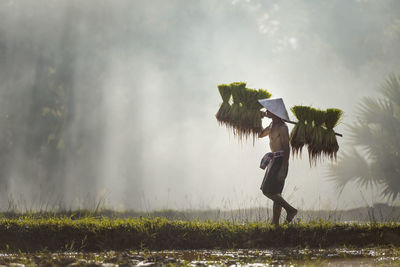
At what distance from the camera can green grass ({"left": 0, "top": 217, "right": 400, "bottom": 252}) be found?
629 centimetres

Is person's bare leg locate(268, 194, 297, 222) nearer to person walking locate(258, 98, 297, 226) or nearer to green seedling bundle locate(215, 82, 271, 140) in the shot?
person walking locate(258, 98, 297, 226)

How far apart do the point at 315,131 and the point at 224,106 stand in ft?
5.78

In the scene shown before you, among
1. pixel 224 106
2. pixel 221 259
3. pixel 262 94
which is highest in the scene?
pixel 262 94

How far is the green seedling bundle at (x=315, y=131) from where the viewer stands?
26.1ft

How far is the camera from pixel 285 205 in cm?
740

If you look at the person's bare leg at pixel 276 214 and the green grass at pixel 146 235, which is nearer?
the green grass at pixel 146 235

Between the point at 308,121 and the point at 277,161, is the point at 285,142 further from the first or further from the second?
the point at 308,121

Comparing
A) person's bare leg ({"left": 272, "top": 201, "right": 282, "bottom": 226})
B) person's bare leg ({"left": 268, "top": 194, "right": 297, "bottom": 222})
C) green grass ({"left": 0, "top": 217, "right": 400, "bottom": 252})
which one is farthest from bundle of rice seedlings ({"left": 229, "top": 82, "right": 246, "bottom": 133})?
green grass ({"left": 0, "top": 217, "right": 400, "bottom": 252})

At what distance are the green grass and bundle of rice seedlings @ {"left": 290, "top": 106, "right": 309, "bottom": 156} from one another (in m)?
1.63

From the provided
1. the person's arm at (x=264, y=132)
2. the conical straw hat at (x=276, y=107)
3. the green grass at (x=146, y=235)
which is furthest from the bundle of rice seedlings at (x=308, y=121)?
the green grass at (x=146, y=235)

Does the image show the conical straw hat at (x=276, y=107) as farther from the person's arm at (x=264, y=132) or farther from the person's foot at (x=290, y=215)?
the person's foot at (x=290, y=215)

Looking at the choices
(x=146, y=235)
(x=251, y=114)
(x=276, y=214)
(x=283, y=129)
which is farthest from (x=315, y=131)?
(x=146, y=235)

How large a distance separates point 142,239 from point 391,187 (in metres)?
15.2

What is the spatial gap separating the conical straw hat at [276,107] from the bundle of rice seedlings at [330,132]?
3.13 ft
